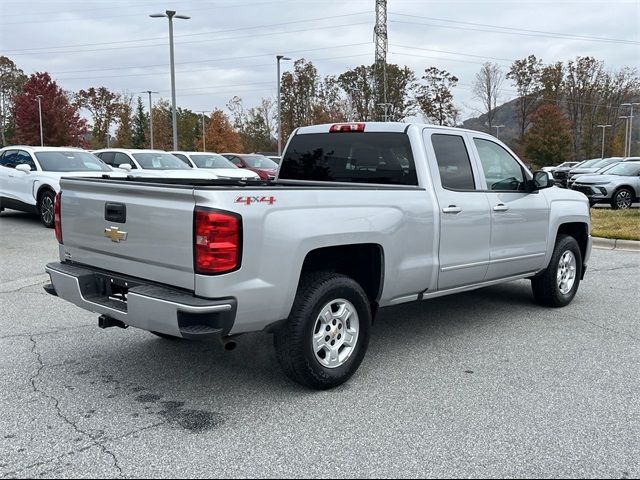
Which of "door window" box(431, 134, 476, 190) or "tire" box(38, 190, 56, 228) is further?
"tire" box(38, 190, 56, 228)

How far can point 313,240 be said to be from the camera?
398 centimetres

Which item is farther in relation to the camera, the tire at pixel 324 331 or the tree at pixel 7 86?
the tree at pixel 7 86

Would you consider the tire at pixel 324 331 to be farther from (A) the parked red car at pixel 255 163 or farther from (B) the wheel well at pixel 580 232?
(A) the parked red car at pixel 255 163

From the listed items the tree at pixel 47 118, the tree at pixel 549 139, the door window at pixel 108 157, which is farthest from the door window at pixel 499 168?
the tree at pixel 47 118

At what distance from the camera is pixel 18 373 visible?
4477mm

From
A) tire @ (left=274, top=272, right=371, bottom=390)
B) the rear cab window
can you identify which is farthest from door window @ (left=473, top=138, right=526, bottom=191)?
tire @ (left=274, top=272, right=371, bottom=390)

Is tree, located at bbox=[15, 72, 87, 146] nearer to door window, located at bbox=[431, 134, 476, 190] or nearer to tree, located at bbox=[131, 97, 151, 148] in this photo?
tree, located at bbox=[131, 97, 151, 148]

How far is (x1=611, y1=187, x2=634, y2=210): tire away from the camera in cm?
1795

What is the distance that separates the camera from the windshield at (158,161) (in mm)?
15898

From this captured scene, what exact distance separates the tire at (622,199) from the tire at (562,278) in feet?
40.8

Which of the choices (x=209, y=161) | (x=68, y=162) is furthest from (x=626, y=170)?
(x=68, y=162)

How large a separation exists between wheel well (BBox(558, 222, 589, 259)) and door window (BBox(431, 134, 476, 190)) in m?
2.07

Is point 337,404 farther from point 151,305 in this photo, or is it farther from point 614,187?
point 614,187

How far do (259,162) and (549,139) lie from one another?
150ft
